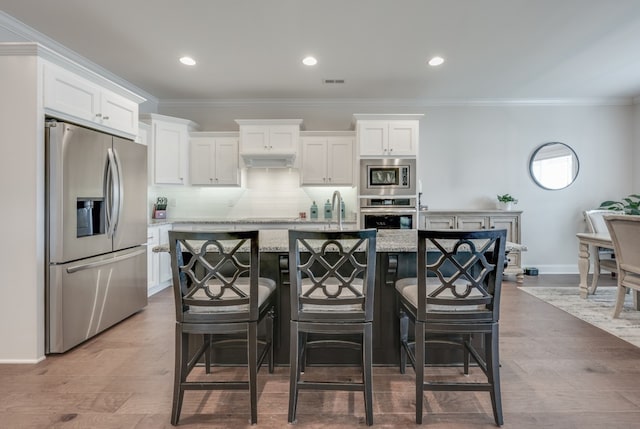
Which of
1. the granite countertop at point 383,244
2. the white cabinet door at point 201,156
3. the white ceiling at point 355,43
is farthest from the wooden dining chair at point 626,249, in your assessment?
the white cabinet door at point 201,156

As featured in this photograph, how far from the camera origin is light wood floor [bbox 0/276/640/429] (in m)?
1.67

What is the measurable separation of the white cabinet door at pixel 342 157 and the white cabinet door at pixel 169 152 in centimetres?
216

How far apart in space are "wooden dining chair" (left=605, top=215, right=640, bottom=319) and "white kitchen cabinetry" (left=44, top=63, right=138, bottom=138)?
475 cm

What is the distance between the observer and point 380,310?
2166 millimetres

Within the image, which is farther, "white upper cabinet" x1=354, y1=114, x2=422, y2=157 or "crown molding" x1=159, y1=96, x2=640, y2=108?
"crown molding" x1=159, y1=96, x2=640, y2=108

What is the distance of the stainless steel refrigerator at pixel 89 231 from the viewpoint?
2.31 meters

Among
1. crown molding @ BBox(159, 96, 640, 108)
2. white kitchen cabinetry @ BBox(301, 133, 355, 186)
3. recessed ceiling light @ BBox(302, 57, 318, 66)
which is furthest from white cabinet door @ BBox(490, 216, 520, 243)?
recessed ceiling light @ BBox(302, 57, 318, 66)

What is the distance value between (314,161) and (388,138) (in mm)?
1117

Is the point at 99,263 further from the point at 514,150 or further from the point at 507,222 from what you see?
the point at 514,150

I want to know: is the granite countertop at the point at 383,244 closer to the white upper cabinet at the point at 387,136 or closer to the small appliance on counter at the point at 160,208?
the white upper cabinet at the point at 387,136

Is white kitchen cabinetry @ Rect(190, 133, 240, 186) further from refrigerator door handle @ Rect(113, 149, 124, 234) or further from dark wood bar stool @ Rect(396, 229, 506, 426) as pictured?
dark wood bar stool @ Rect(396, 229, 506, 426)

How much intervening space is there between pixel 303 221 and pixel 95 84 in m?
2.70

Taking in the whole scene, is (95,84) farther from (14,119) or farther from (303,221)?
(303,221)

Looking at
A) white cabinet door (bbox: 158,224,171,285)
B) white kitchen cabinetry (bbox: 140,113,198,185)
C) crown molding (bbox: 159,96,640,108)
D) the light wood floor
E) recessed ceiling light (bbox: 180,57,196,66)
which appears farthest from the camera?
crown molding (bbox: 159,96,640,108)
